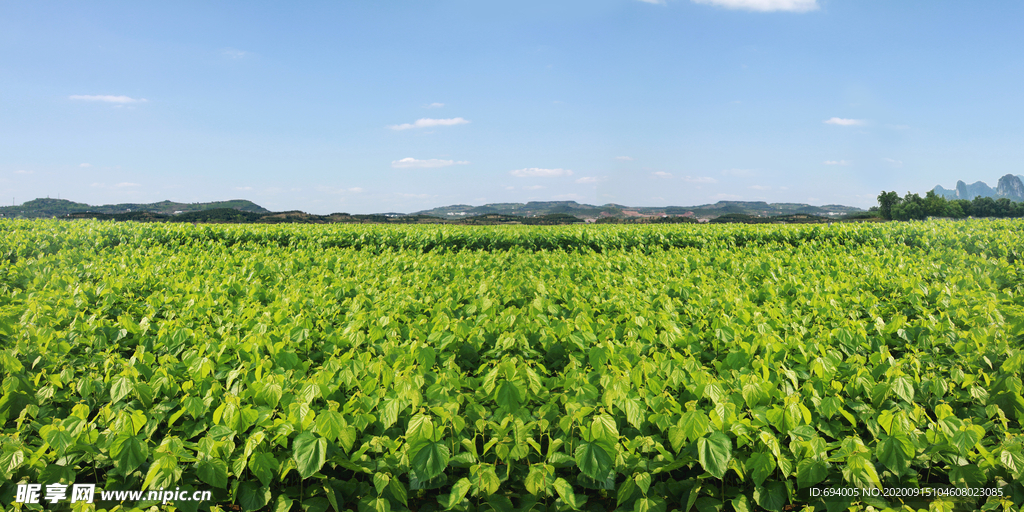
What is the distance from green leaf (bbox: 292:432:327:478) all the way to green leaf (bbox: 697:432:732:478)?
1.63 meters

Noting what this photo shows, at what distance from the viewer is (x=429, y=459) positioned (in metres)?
2.13

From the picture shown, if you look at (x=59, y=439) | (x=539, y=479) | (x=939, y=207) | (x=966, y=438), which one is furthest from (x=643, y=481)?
(x=939, y=207)

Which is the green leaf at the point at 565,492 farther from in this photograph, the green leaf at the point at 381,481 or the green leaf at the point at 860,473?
the green leaf at the point at 860,473

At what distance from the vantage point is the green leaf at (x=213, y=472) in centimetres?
220

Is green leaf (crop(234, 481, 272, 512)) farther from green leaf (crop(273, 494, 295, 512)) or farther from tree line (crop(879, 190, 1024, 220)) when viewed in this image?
tree line (crop(879, 190, 1024, 220))

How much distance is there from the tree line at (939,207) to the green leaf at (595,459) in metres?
66.2

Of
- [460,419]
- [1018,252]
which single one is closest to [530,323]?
[460,419]

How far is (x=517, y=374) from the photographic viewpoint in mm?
2957

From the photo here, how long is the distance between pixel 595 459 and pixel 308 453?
1248 millimetres

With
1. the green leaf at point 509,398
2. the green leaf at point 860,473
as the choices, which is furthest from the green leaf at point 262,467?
the green leaf at point 860,473

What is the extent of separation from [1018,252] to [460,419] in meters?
14.4

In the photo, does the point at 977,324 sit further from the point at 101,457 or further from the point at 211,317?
the point at 211,317

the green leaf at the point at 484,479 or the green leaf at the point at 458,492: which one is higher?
the green leaf at the point at 484,479

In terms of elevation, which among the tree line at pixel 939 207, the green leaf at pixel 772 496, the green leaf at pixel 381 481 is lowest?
the green leaf at pixel 772 496
